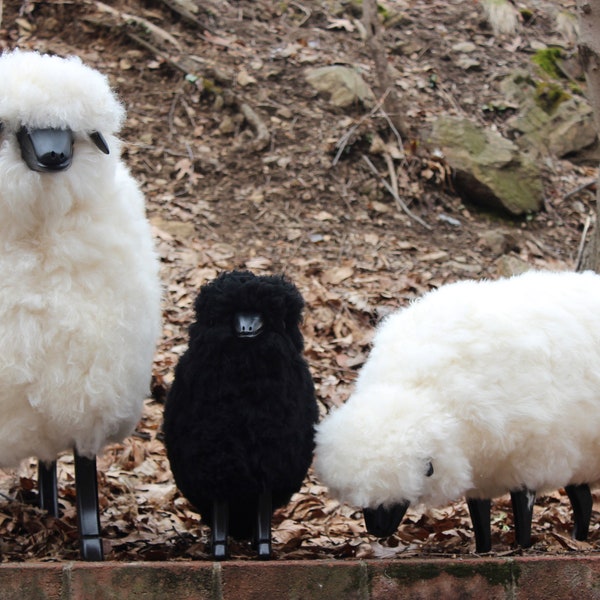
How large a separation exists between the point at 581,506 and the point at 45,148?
276 centimetres

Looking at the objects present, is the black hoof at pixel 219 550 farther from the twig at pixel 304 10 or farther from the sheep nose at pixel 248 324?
the twig at pixel 304 10

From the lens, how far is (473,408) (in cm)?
329

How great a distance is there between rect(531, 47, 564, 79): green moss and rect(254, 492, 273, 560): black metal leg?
25.1 ft

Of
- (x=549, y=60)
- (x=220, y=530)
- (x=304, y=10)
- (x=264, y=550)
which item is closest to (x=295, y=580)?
(x=264, y=550)

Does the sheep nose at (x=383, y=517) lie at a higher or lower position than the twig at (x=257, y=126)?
lower

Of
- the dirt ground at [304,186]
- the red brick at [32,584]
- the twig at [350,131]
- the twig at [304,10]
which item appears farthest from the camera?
the twig at [304,10]

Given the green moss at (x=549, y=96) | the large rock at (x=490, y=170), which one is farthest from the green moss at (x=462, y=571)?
the green moss at (x=549, y=96)

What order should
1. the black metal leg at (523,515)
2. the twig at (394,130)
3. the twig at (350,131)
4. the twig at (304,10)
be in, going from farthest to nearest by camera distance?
the twig at (304,10)
the twig at (394,130)
the twig at (350,131)
the black metal leg at (523,515)

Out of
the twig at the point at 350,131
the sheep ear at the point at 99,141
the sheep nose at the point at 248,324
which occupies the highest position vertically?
the twig at the point at 350,131

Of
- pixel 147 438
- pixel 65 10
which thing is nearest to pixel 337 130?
pixel 65 10

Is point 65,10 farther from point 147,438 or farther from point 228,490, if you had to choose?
point 228,490

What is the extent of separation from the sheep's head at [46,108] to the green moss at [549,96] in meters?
6.77

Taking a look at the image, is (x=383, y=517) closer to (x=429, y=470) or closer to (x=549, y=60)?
(x=429, y=470)

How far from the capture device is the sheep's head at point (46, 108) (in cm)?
304
